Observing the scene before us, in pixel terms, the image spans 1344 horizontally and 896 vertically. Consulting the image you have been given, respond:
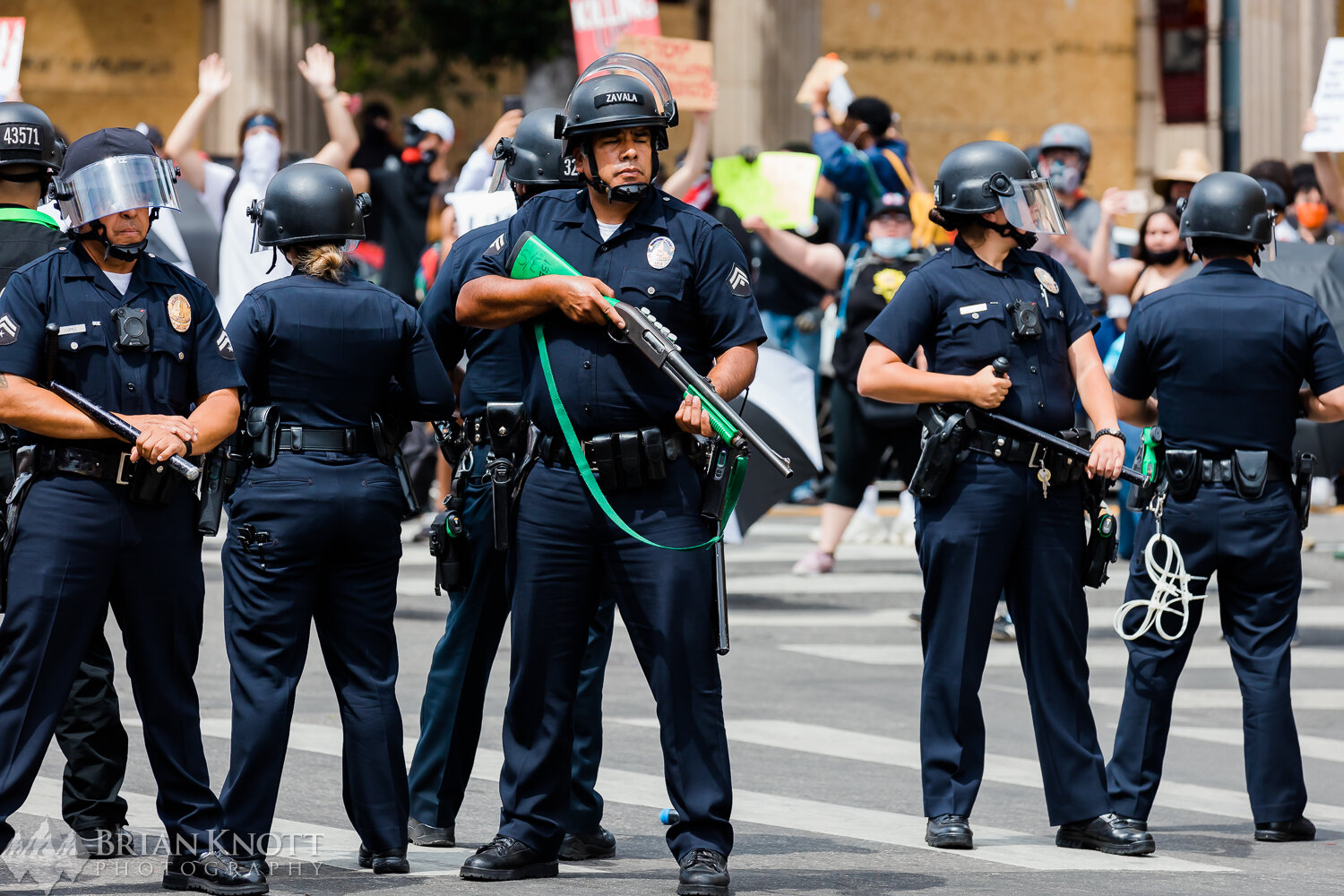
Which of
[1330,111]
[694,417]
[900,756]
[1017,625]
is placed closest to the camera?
[694,417]

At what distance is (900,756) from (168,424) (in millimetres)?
3438

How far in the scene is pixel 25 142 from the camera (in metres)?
6.82

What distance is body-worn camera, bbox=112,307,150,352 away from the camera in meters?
5.67

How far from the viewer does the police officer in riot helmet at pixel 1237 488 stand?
678 centimetres

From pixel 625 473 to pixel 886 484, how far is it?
1098 cm

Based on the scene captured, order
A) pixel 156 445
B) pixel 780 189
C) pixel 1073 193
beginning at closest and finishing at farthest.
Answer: pixel 156 445, pixel 1073 193, pixel 780 189

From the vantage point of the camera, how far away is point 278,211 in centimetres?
598

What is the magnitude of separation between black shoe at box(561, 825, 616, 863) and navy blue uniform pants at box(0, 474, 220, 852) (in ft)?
3.38

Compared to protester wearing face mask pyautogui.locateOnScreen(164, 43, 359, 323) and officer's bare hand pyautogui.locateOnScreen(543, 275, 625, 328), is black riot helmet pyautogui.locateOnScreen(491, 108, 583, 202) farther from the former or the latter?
protester wearing face mask pyautogui.locateOnScreen(164, 43, 359, 323)

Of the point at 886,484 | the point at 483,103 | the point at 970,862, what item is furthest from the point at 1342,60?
the point at 483,103

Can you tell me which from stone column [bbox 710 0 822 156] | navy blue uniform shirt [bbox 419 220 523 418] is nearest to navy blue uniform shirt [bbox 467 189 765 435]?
navy blue uniform shirt [bbox 419 220 523 418]

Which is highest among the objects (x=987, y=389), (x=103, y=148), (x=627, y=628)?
(x=103, y=148)

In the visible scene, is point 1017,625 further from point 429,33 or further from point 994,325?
point 429,33

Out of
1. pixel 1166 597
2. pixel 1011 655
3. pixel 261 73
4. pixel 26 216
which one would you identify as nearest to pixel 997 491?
pixel 1166 597
